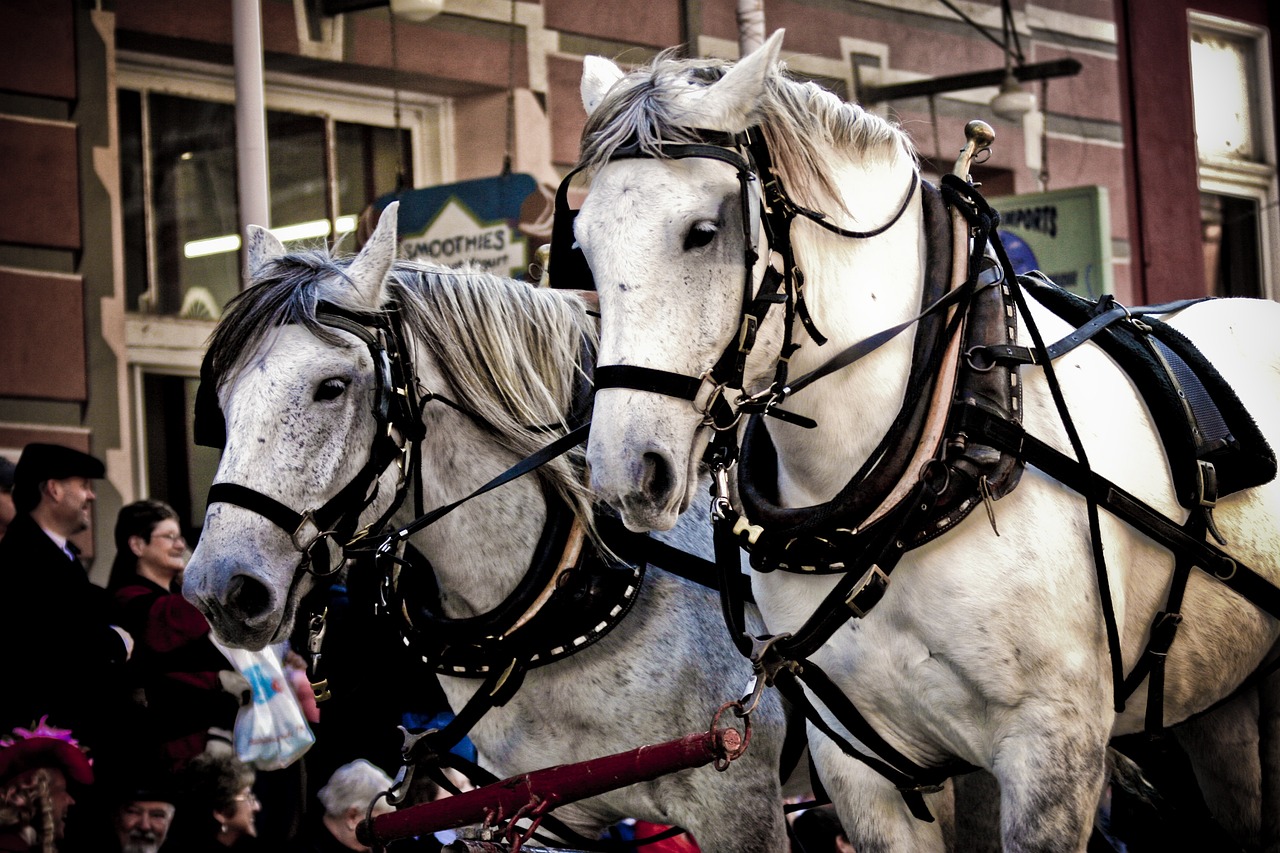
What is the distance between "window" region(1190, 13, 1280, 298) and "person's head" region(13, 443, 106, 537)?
25.7 ft

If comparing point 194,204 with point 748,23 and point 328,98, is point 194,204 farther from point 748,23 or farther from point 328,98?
point 748,23

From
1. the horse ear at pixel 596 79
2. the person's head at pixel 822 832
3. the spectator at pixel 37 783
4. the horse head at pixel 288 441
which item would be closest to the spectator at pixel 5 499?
the spectator at pixel 37 783

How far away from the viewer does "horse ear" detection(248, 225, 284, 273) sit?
3791mm

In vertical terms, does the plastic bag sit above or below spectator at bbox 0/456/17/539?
below

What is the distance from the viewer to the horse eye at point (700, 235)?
8.50 ft

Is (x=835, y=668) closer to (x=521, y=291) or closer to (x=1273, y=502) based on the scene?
(x=1273, y=502)

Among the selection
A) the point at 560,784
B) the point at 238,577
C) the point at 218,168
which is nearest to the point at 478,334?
the point at 238,577

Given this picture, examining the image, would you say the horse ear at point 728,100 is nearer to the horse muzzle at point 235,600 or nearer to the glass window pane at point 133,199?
the horse muzzle at point 235,600

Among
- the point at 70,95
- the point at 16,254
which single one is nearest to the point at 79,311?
the point at 16,254

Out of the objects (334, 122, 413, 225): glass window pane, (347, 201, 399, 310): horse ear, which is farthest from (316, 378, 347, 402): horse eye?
(334, 122, 413, 225): glass window pane

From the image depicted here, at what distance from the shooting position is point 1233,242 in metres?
11.1

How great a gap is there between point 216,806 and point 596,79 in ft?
9.68

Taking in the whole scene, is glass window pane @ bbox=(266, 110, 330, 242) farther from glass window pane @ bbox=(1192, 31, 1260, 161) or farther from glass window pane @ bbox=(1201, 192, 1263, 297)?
glass window pane @ bbox=(1201, 192, 1263, 297)

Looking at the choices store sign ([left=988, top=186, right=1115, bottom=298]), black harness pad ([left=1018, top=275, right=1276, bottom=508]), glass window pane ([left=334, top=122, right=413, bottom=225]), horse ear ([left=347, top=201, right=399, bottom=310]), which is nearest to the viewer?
black harness pad ([left=1018, top=275, right=1276, bottom=508])
